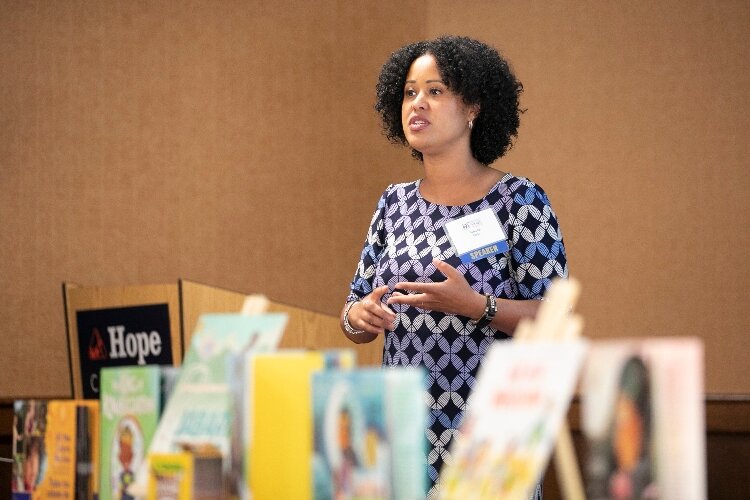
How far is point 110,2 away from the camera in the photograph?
463cm

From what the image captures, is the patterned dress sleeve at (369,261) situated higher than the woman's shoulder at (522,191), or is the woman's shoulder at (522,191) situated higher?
the woman's shoulder at (522,191)

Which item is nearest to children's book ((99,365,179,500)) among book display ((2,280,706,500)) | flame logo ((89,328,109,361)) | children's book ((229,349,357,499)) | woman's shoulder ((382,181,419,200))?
book display ((2,280,706,500))

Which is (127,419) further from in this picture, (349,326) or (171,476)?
(349,326)

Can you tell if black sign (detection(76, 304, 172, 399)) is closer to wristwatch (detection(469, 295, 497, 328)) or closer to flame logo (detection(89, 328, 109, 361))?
flame logo (detection(89, 328, 109, 361))

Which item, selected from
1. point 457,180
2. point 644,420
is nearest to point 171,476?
point 644,420

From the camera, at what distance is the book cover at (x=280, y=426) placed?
127cm

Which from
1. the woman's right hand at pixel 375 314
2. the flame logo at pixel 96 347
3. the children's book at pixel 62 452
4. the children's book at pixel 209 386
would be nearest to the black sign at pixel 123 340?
the flame logo at pixel 96 347

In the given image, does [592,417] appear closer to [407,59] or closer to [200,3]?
[407,59]

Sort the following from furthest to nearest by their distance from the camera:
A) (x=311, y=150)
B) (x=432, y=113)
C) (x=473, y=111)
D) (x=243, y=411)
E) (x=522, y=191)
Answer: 1. (x=311, y=150)
2. (x=473, y=111)
3. (x=432, y=113)
4. (x=522, y=191)
5. (x=243, y=411)

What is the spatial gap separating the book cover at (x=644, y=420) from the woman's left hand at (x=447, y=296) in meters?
1.05

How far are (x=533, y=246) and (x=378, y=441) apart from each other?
120 centimetres

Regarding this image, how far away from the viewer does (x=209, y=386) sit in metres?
1.49

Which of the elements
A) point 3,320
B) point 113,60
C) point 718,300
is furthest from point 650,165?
point 3,320

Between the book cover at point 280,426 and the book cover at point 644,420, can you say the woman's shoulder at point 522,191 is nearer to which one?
the book cover at point 280,426
